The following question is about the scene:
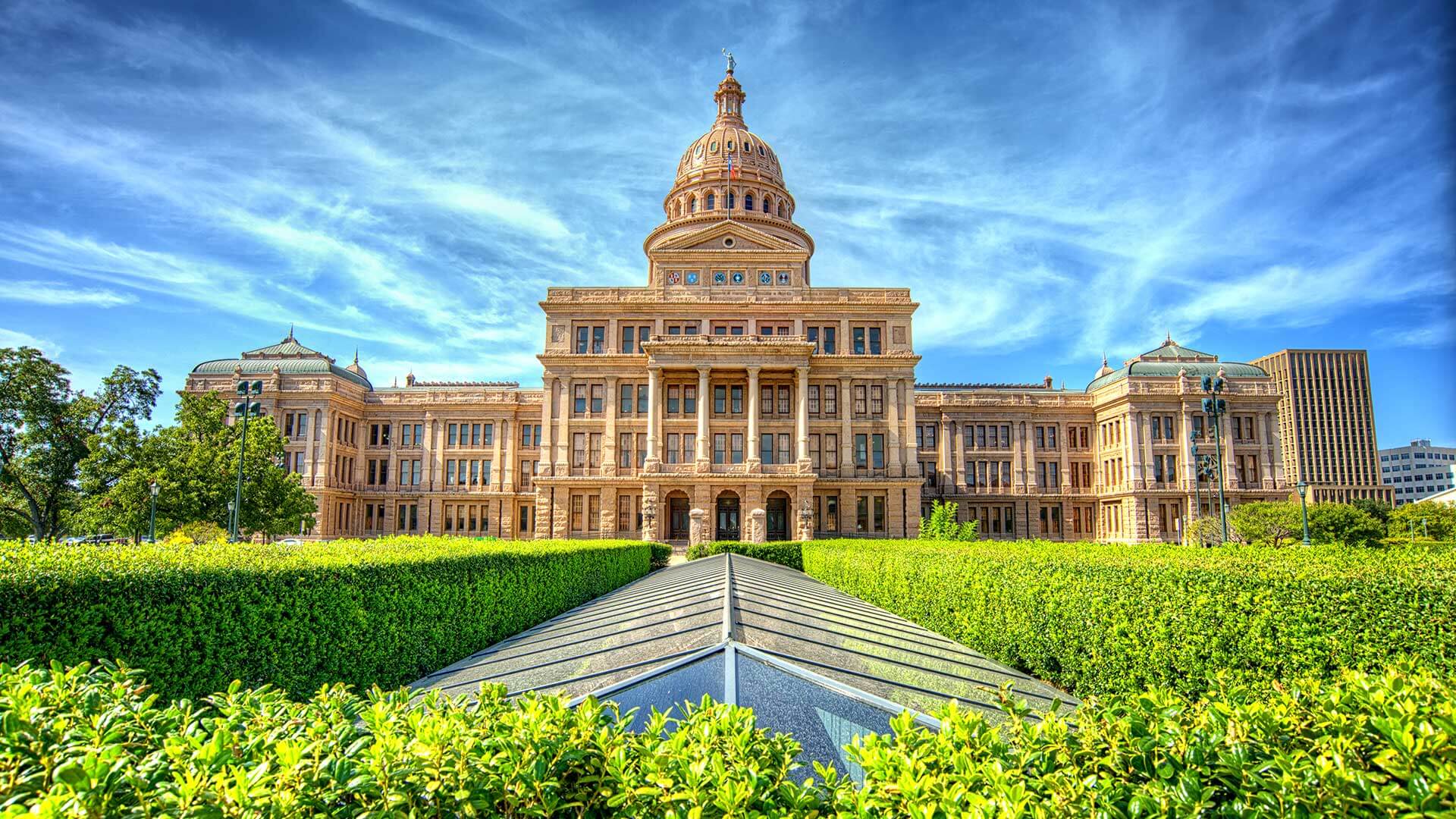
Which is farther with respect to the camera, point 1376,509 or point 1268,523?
point 1376,509

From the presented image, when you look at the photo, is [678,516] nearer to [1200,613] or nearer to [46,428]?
[46,428]

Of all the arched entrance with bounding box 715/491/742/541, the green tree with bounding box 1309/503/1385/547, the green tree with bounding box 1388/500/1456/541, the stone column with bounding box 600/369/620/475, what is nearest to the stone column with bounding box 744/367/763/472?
the arched entrance with bounding box 715/491/742/541

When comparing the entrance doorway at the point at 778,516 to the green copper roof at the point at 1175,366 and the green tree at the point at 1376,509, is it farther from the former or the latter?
the green tree at the point at 1376,509

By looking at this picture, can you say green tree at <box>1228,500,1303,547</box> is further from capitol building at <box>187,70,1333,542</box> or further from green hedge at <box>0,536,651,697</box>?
green hedge at <box>0,536,651,697</box>

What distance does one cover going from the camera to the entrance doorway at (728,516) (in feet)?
152

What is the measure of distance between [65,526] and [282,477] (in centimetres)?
1171

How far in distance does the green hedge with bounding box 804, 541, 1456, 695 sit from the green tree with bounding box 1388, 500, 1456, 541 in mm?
58429

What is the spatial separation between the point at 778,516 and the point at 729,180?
3102 centimetres

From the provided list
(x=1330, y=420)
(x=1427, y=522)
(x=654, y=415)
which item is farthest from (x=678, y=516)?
(x=1330, y=420)

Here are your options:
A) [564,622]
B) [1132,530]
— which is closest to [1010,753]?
[564,622]

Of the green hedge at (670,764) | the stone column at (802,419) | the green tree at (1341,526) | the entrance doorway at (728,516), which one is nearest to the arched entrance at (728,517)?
the entrance doorway at (728,516)

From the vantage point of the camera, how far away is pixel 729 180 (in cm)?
6419

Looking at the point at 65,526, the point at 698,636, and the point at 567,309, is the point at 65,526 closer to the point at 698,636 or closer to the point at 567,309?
the point at 567,309

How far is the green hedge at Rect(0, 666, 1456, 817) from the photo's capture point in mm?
2307
